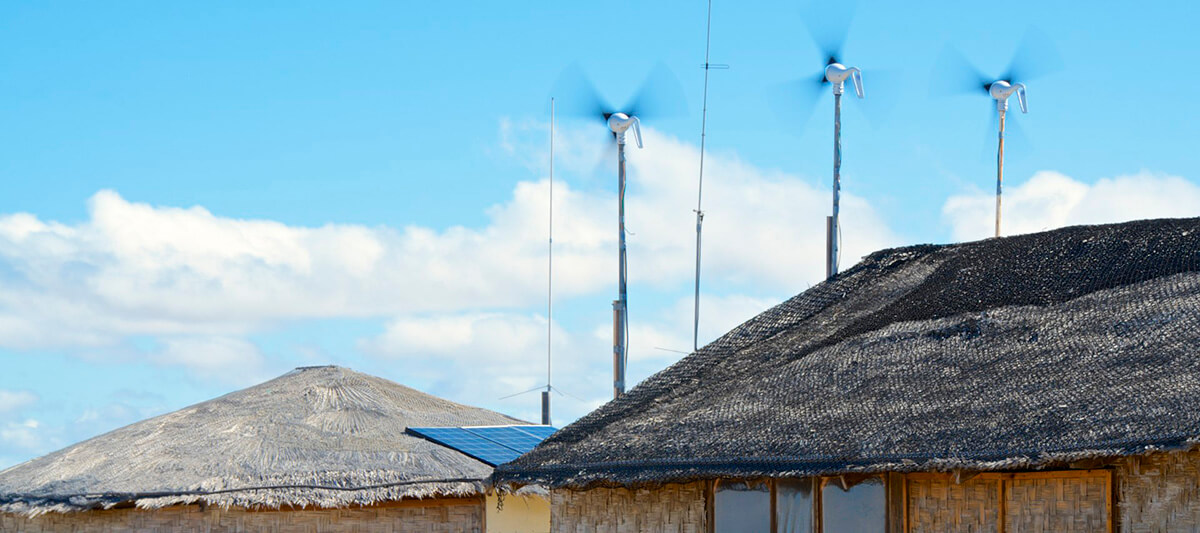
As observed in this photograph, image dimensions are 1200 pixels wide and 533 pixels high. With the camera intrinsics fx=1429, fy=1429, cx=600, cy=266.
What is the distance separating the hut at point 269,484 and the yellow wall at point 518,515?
0.4 inches

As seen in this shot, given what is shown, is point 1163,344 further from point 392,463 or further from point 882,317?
point 392,463

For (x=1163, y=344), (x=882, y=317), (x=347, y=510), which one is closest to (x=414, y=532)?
(x=347, y=510)

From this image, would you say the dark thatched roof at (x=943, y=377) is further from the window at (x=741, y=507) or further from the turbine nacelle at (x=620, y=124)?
the turbine nacelle at (x=620, y=124)

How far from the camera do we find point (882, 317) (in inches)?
495

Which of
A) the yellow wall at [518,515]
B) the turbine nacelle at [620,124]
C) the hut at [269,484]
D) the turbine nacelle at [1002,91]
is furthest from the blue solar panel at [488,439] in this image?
the turbine nacelle at [1002,91]

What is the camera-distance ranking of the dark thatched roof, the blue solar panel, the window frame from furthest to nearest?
1. the blue solar panel
2. the window frame
3. the dark thatched roof

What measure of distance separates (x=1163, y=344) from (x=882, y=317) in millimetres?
2945

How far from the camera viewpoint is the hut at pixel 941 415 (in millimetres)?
9039

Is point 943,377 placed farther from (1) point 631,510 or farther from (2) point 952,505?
(1) point 631,510

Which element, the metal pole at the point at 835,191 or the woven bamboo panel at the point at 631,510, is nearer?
the woven bamboo panel at the point at 631,510

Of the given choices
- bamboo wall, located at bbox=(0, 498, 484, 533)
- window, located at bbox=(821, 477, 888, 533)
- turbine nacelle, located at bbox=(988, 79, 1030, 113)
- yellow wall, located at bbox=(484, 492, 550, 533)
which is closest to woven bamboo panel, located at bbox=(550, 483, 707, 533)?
window, located at bbox=(821, 477, 888, 533)

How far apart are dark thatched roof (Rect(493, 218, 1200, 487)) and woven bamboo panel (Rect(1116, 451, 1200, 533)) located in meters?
0.32

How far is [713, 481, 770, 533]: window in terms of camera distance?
10430 millimetres

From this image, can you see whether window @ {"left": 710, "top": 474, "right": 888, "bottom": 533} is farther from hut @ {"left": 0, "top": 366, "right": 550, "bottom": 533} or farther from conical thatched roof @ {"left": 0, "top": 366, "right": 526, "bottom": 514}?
conical thatched roof @ {"left": 0, "top": 366, "right": 526, "bottom": 514}
